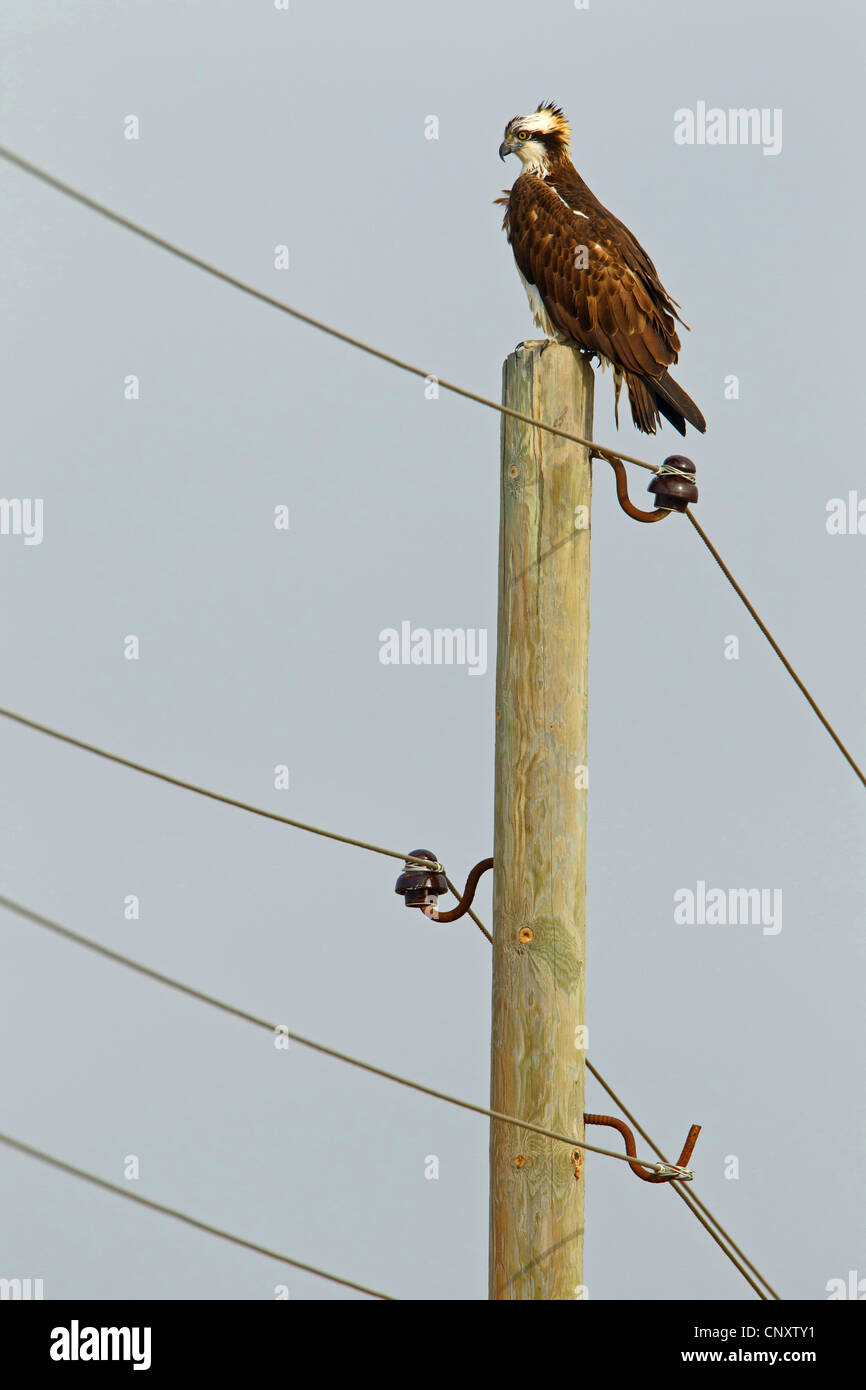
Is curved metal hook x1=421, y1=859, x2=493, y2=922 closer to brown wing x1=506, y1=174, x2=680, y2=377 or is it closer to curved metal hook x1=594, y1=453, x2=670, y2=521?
curved metal hook x1=594, y1=453, x2=670, y2=521

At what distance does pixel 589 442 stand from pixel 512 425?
0.73 feet

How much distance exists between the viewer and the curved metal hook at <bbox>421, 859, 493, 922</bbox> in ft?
15.0

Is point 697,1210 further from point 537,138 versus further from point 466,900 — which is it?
point 537,138

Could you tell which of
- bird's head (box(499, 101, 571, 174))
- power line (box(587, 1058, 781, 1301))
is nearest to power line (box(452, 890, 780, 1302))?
power line (box(587, 1058, 781, 1301))

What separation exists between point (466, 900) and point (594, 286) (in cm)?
245

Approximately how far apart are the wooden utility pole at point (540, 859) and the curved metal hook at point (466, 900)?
6.5 inches

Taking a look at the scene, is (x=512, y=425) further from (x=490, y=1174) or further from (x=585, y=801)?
(x=490, y=1174)

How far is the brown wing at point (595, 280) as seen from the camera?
18.5ft

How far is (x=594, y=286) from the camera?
583 centimetres

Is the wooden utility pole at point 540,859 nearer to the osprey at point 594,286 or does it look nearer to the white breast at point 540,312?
the osprey at point 594,286

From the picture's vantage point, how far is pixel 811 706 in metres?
5.32

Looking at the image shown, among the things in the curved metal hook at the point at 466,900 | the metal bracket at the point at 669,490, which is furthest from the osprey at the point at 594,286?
the curved metal hook at the point at 466,900

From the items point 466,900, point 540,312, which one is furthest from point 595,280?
point 466,900

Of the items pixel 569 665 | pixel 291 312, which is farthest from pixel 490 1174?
pixel 291 312
